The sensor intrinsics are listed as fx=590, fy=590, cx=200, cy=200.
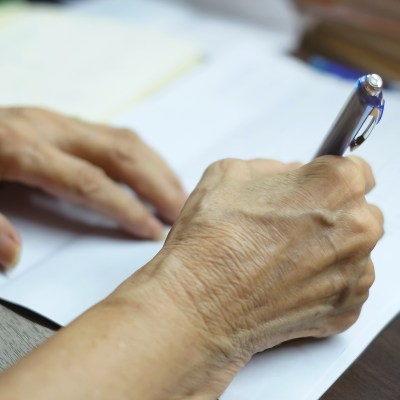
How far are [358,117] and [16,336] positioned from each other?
34 centimetres

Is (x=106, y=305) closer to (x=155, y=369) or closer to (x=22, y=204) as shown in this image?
(x=155, y=369)

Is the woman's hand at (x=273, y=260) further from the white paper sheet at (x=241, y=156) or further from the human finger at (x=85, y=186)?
the human finger at (x=85, y=186)

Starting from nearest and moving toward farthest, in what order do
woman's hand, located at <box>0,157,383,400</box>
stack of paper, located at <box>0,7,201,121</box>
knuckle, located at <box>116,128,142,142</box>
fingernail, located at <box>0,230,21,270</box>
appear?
woman's hand, located at <box>0,157,383,400</box> → fingernail, located at <box>0,230,21,270</box> → knuckle, located at <box>116,128,142,142</box> → stack of paper, located at <box>0,7,201,121</box>

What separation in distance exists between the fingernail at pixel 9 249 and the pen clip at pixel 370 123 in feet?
1.15

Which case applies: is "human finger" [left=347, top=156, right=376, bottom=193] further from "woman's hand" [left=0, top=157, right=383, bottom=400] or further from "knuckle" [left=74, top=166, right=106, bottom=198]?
"knuckle" [left=74, top=166, right=106, bottom=198]

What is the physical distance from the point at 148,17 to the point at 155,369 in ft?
2.96

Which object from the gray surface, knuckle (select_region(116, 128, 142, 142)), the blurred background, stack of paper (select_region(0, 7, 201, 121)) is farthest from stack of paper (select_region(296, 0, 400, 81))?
the gray surface

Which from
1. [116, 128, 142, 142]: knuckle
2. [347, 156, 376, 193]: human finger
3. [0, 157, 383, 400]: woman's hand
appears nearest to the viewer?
[0, 157, 383, 400]: woman's hand

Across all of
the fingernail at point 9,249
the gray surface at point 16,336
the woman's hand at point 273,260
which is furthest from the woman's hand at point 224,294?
the fingernail at point 9,249

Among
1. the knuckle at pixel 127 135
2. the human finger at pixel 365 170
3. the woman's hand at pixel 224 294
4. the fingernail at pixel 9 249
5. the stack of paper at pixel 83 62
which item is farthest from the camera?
the stack of paper at pixel 83 62

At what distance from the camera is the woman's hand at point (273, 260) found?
1.44 feet

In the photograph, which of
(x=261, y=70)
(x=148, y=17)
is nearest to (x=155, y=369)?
(x=261, y=70)

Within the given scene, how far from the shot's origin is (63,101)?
2.95 ft

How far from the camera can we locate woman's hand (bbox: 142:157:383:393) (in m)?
0.44
